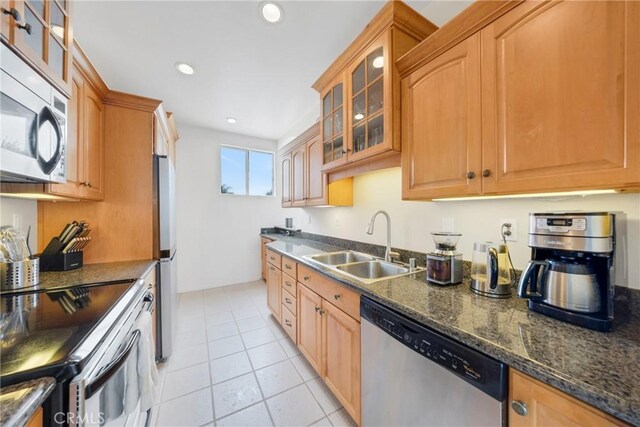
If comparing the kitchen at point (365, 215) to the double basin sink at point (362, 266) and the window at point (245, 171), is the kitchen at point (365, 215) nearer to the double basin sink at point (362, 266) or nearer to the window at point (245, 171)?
the double basin sink at point (362, 266)

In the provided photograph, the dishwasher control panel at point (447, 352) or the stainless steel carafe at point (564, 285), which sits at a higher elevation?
the stainless steel carafe at point (564, 285)

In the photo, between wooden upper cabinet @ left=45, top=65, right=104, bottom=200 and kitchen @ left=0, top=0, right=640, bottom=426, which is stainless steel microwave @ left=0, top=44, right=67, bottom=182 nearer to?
kitchen @ left=0, top=0, right=640, bottom=426

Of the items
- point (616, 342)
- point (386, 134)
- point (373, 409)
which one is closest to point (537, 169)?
point (616, 342)

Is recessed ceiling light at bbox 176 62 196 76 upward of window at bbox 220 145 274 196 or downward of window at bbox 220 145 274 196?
upward

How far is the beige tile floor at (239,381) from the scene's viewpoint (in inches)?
57.5

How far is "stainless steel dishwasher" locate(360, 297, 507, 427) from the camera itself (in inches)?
28.1

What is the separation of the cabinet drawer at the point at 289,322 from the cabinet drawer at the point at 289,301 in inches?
1.6

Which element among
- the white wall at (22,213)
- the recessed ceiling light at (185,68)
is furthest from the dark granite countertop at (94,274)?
the recessed ceiling light at (185,68)

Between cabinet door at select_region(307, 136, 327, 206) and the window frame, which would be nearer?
cabinet door at select_region(307, 136, 327, 206)

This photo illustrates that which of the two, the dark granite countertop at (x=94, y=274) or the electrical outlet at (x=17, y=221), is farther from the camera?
the electrical outlet at (x=17, y=221)

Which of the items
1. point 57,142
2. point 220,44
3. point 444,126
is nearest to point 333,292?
point 444,126

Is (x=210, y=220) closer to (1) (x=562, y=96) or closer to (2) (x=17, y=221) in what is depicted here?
(2) (x=17, y=221)

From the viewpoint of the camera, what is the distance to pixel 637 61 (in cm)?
67

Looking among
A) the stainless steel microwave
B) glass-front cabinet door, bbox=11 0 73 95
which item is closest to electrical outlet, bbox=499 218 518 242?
the stainless steel microwave
